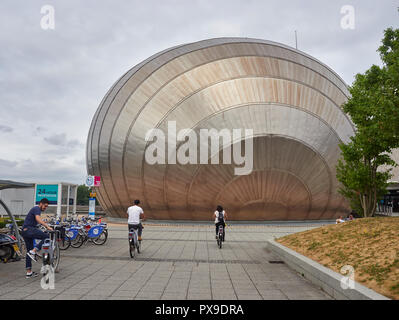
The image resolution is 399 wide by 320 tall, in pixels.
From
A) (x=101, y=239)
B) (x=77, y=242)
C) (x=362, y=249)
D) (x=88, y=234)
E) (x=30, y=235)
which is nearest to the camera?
(x=30, y=235)

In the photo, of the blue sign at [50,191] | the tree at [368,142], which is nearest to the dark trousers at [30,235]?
the tree at [368,142]

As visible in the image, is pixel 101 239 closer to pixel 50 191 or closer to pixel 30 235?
pixel 30 235

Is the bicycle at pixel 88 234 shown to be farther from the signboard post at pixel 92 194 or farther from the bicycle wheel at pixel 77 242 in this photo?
the signboard post at pixel 92 194

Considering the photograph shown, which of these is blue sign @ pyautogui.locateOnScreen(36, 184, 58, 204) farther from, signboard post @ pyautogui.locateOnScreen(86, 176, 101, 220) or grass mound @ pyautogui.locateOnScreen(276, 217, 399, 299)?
grass mound @ pyautogui.locateOnScreen(276, 217, 399, 299)

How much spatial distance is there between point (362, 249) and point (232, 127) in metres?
14.2

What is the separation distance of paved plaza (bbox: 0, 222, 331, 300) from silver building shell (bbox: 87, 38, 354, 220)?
376 inches

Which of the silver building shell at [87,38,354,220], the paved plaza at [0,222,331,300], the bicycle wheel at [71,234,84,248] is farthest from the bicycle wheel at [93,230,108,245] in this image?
the silver building shell at [87,38,354,220]

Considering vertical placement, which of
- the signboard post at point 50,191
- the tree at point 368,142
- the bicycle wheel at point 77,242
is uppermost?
the tree at point 368,142

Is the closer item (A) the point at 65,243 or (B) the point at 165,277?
(B) the point at 165,277

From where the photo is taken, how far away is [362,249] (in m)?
7.43

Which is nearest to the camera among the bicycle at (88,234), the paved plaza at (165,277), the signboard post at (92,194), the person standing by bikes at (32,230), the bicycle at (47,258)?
the paved plaza at (165,277)

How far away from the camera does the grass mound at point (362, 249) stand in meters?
5.55

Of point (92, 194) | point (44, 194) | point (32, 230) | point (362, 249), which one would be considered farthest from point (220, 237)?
point (44, 194)

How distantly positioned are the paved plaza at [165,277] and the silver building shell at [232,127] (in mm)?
9558
